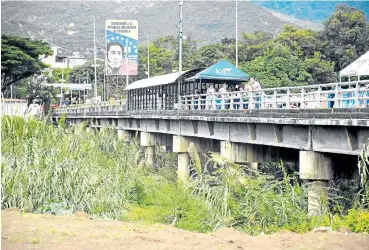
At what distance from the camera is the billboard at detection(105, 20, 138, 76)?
5334cm

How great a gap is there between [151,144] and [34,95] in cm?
2809

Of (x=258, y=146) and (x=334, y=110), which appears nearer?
(x=334, y=110)

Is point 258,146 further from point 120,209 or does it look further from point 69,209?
point 69,209

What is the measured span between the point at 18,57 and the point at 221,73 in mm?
19768

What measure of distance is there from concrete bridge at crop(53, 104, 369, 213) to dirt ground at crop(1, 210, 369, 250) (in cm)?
414

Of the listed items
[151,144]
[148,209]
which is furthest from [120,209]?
[151,144]

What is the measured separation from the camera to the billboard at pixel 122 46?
175 feet

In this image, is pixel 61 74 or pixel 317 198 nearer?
pixel 317 198

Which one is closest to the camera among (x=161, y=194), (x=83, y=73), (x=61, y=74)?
(x=161, y=194)

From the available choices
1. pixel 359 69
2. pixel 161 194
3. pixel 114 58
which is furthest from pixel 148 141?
pixel 114 58

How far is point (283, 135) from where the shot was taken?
20.0 metres

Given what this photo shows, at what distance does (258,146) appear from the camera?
23406mm

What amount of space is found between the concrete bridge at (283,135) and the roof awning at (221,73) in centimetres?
304

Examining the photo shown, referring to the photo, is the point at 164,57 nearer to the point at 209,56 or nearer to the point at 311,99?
the point at 209,56
